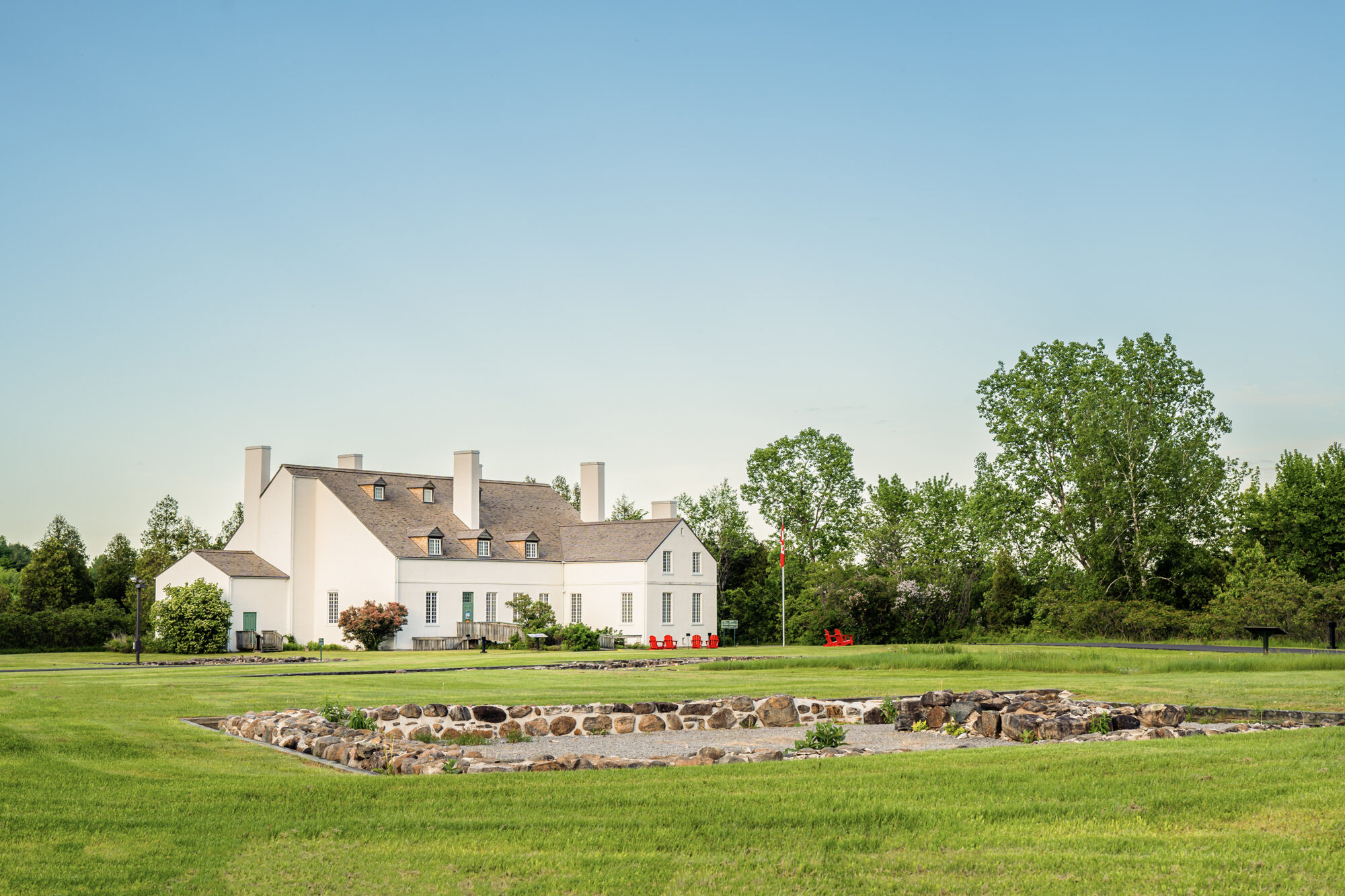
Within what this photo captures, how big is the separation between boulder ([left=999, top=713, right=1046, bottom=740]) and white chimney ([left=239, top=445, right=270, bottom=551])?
50.2 meters

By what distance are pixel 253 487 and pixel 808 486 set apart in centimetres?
3241

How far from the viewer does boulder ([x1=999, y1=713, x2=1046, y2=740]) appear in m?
15.9

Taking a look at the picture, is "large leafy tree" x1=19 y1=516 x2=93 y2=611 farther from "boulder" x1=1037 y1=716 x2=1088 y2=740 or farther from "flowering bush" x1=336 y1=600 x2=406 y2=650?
"boulder" x1=1037 y1=716 x2=1088 y2=740

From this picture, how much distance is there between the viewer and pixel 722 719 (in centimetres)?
1902

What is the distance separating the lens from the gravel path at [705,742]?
15398mm

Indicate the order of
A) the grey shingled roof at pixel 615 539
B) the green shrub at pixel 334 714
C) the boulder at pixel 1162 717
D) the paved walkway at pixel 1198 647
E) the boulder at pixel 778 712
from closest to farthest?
the boulder at pixel 1162 717
the green shrub at pixel 334 714
the boulder at pixel 778 712
the paved walkway at pixel 1198 647
the grey shingled roof at pixel 615 539

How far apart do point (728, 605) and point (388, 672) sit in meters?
38.0

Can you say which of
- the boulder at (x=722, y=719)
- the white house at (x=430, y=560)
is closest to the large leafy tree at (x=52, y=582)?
the white house at (x=430, y=560)

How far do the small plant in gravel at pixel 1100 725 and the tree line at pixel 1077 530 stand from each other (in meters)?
36.3

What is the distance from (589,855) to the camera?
320 inches

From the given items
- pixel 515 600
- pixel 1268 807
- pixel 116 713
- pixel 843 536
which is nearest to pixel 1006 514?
pixel 843 536

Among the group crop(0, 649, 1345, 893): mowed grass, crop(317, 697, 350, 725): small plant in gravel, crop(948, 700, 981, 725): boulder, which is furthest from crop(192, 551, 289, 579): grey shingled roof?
crop(948, 700, 981, 725): boulder

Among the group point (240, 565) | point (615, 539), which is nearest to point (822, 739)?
point (240, 565)

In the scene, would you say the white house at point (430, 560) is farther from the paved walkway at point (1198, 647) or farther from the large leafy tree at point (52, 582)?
the paved walkway at point (1198, 647)
